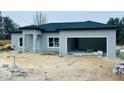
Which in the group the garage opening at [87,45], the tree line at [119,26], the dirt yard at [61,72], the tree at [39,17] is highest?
the tree at [39,17]

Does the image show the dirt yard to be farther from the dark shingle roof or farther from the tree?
the dark shingle roof

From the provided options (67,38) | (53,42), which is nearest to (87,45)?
(67,38)

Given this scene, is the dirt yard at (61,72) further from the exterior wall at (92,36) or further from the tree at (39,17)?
the exterior wall at (92,36)

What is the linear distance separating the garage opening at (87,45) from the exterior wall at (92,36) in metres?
0.47

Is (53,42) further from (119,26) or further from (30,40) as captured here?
(119,26)

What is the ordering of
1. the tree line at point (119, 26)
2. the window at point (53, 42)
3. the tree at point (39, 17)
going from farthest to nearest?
the window at point (53, 42) → the tree line at point (119, 26) → the tree at point (39, 17)

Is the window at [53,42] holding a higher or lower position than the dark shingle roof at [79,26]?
lower

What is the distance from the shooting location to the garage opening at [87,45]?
16.5m

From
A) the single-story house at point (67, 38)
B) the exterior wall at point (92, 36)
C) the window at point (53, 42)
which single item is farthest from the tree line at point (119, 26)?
the window at point (53, 42)

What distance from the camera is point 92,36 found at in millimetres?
15969
